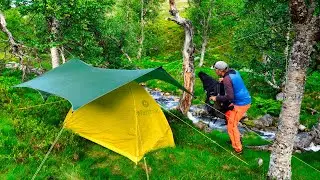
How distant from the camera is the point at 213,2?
36.5 meters

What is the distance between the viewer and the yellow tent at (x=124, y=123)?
1031 centimetres

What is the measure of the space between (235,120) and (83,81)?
4.60 m

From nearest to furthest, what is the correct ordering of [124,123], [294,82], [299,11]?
[299,11]
[294,82]
[124,123]

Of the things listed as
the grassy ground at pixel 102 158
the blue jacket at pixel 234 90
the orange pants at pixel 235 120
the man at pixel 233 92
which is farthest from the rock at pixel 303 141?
the blue jacket at pixel 234 90

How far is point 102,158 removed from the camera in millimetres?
9898

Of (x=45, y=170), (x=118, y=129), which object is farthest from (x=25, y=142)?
(x=118, y=129)

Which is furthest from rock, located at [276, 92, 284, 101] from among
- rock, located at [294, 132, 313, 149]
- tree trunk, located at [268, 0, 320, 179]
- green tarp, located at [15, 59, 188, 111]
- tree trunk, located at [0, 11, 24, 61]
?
tree trunk, located at [0, 11, 24, 61]

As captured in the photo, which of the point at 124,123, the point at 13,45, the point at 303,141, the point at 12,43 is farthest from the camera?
the point at 13,45

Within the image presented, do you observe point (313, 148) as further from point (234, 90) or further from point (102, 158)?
point (102, 158)

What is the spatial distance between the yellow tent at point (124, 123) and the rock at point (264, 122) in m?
7.18

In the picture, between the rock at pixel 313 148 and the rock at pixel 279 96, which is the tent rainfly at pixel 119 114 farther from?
the rock at pixel 279 96

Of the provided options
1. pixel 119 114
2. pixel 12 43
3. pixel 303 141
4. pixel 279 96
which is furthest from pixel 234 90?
pixel 279 96

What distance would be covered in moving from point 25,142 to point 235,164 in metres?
6.21

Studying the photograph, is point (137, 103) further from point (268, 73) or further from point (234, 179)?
point (268, 73)
